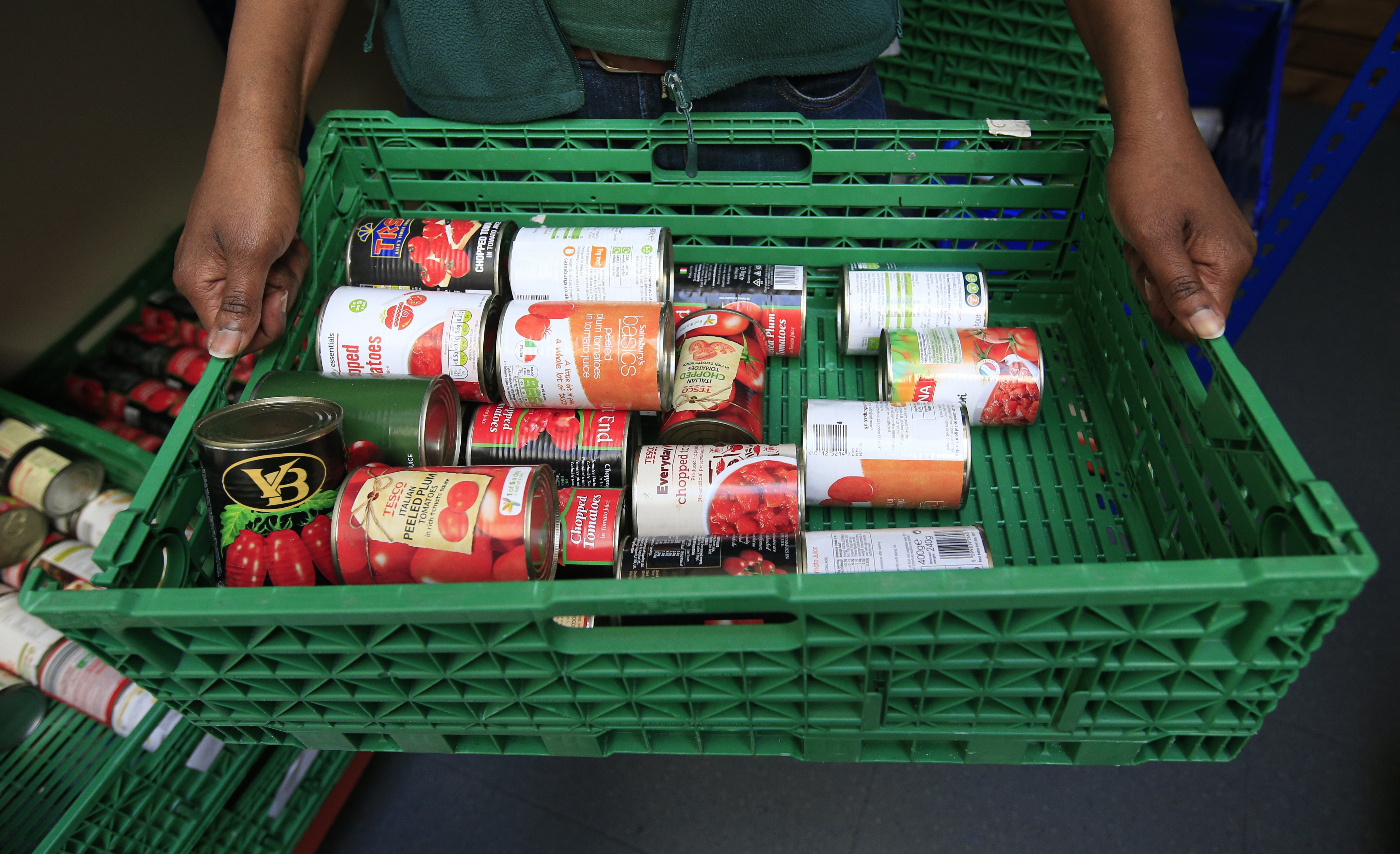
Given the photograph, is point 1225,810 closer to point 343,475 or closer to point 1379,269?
point 343,475

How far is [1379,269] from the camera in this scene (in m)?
2.69

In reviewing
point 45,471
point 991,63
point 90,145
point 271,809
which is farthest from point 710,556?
point 90,145

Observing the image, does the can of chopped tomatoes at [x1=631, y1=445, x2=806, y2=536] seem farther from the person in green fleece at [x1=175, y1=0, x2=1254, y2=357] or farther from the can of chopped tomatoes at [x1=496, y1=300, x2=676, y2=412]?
the person in green fleece at [x1=175, y1=0, x2=1254, y2=357]

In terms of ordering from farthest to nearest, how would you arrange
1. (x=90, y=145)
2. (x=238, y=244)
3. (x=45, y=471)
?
(x=90, y=145)
(x=45, y=471)
(x=238, y=244)

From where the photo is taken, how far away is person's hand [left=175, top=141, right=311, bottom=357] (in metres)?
1.11

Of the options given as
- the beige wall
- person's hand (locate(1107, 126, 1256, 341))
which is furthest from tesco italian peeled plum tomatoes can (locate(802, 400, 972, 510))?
the beige wall

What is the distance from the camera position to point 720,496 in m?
1.10

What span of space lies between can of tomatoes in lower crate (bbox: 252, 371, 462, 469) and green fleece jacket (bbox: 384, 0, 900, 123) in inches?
20.5

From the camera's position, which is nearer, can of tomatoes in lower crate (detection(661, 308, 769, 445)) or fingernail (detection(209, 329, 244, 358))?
fingernail (detection(209, 329, 244, 358))

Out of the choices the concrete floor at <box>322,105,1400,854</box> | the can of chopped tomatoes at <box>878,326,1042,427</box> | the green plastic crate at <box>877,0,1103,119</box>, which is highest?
the green plastic crate at <box>877,0,1103,119</box>

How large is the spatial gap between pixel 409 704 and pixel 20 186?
169 centimetres

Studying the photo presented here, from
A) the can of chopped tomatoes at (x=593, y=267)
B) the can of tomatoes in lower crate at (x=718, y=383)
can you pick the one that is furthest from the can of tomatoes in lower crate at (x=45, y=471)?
the can of tomatoes in lower crate at (x=718, y=383)

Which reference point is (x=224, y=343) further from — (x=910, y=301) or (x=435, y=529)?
(x=910, y=301)

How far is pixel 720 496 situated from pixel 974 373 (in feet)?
1.59
